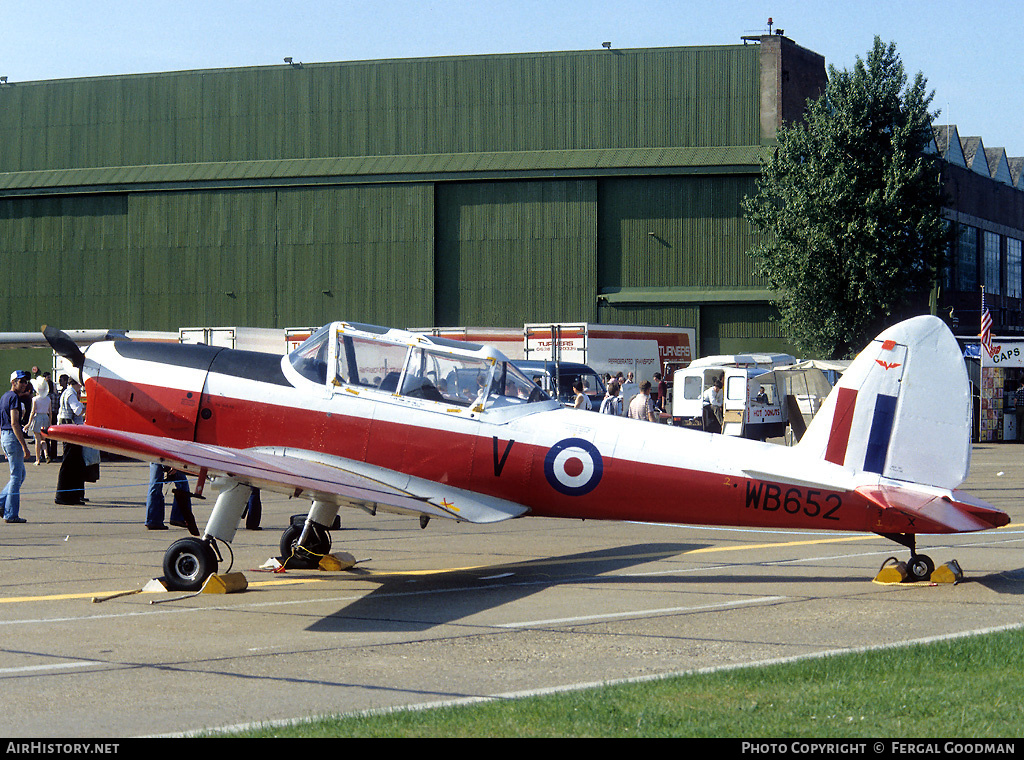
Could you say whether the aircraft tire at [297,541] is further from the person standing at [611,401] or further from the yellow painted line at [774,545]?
the person standing at [611,401]

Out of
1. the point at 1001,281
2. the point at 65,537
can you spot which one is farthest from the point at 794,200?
the point at 65,537

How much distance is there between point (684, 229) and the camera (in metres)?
45.6

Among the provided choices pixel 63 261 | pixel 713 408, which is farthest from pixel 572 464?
pixel 63 261

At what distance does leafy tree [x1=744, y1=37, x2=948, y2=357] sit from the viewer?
38.2m

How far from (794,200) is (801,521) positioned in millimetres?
32025

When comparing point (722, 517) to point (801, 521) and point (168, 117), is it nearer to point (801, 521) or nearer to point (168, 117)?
point (801, 521)

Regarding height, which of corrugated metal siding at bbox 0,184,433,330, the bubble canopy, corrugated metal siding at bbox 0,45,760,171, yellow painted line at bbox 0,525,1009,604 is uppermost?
corrugated metal siding at bbox 0,45,760,171

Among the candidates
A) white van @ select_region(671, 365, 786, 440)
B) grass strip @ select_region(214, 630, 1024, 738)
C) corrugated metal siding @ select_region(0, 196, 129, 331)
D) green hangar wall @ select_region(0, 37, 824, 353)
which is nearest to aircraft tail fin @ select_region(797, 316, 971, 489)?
grass strip @ select_region(214, 630, 1024, 738)

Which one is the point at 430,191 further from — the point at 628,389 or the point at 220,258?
the point at 628,389

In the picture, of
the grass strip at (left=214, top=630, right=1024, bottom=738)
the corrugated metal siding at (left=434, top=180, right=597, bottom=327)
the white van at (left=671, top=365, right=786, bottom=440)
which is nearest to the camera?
the grass strip at (left=214, top=630, right=1024, bottom=738)

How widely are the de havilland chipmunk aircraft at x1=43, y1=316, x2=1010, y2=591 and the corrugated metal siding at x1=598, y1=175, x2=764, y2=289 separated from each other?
36343 millimetres

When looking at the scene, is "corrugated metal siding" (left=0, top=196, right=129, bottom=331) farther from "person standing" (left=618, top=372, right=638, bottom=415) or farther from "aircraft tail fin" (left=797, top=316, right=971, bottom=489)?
"aircraft tail fin" (left=797, top=316, right=971, bottom=489)

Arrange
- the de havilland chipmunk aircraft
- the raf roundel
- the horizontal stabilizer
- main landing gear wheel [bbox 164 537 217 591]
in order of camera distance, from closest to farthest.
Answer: the horizontal stabilizer < the de havilland chipmunk aircraft < main landing gear wheel [bbox 164 537 217 591] < the raf roundel

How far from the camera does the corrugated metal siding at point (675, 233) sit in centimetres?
4534
